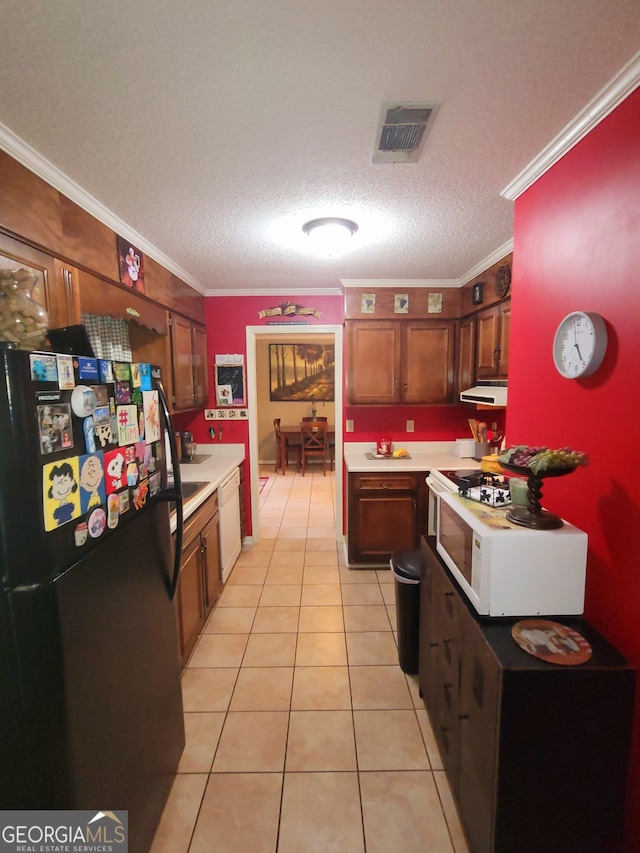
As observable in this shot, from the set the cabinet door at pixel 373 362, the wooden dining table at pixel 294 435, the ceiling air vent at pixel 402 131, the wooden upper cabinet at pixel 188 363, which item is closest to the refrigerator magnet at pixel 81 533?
the ceiling air vent at pixel 402 131

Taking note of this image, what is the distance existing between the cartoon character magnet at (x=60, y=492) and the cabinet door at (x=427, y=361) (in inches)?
107

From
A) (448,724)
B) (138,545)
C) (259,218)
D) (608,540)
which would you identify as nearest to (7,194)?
(259,218)

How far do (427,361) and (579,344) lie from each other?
78.6 inches

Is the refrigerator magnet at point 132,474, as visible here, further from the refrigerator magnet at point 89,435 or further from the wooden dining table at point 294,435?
the wooden dining table at point 294,435

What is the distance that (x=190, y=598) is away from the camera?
2.11m

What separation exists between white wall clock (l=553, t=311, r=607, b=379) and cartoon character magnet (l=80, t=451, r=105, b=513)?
1.52 metres

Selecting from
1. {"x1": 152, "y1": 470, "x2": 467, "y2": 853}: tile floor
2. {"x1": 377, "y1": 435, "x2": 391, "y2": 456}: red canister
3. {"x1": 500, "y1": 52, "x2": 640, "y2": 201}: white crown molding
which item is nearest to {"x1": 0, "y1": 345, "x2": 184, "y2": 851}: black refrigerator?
{"x1": 152, "y1": 470, "x2": 467, "y2": 853}: tile floor

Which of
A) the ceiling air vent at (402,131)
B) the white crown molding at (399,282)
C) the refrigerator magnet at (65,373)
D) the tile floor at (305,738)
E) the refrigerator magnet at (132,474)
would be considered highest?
the white crown molding at (399,282)

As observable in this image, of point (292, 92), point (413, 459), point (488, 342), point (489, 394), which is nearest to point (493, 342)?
point (488, 342)

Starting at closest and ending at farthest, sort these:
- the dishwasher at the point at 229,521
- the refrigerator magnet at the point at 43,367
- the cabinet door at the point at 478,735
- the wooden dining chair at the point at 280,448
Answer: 1. the refrigerator magnet at the point at 43,367
2. the cabinet door at the point at 478,735
3. the dishwasher at the point at 229,521
4. the wooden dining chair at the point at 280,448

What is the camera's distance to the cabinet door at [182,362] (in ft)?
8.55

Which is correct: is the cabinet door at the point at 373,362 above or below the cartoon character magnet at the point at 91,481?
above

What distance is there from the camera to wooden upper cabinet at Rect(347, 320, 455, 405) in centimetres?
318

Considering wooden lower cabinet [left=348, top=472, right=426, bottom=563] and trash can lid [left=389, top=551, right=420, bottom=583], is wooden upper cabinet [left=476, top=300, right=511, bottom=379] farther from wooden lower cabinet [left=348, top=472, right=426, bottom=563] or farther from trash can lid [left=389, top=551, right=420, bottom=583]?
trash can lid [left=389, top=551, right=420, bottom=583]
